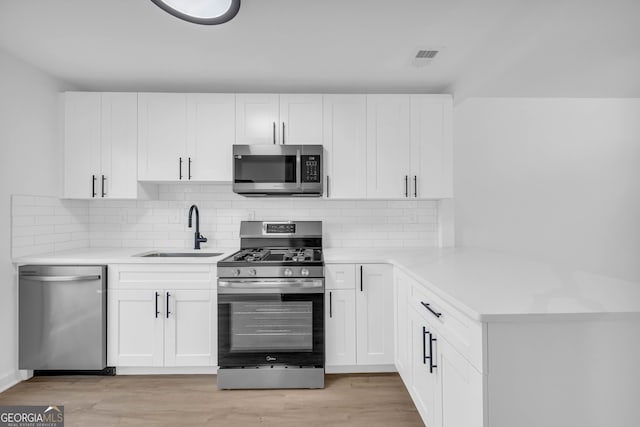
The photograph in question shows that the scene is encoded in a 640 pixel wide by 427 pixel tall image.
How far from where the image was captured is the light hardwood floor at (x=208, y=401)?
216cm

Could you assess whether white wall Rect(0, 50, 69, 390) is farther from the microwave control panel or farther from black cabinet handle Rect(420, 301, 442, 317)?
black cabinet handle Rect(420, 301, 442, 317)

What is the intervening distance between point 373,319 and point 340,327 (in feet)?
0.85

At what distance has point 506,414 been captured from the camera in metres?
1.16

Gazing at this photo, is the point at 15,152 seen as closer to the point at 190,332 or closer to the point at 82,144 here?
the point at 82,144

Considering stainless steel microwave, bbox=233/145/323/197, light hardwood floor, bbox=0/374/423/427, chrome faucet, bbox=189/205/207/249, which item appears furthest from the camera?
chrome faucet, bbox=189/205/207/249

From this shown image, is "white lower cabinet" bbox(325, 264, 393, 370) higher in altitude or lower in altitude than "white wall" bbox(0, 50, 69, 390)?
lower

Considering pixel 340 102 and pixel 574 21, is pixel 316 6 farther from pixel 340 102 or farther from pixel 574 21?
pixel 574 21

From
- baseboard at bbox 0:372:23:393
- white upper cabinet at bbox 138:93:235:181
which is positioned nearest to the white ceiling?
white upper cabinet at bbox 138:93:235:181

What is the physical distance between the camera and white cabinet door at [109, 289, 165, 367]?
2646mm

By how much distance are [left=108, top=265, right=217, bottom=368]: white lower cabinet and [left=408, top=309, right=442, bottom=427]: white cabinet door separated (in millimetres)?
1463

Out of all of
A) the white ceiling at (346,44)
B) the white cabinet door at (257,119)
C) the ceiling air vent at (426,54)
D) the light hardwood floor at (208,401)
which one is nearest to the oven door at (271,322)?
the light hardwood floor at (208,401)

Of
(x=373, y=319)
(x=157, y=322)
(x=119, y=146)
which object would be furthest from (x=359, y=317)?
(x=119, y=146)

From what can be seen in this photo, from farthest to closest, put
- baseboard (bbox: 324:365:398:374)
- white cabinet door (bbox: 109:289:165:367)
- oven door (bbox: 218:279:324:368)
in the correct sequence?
baseboard (bbox: 324:365:398:374), white cabinet door (bbox: 109:289:165:367), oven door (bbox: 218:279:324:368)

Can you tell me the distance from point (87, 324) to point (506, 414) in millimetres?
2739
